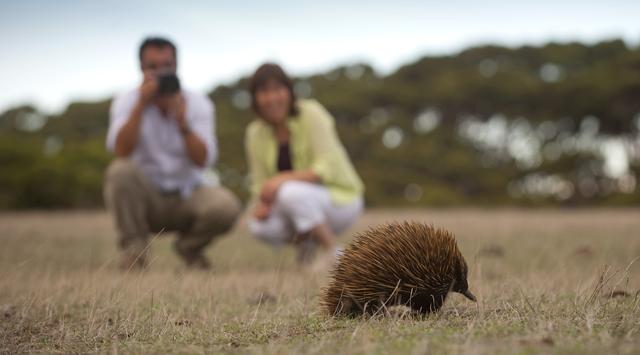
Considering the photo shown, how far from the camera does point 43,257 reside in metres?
5.66

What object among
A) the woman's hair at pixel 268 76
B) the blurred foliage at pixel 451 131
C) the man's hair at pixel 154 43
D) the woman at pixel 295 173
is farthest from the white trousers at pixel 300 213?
the blurred foliage at pixel 451 131

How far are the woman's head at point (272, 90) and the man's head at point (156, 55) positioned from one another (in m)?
0.60

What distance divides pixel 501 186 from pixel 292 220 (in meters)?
13.7

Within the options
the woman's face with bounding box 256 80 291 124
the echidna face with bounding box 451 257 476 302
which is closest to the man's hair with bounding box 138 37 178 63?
the woman's face with bounding box 256 80 291 124

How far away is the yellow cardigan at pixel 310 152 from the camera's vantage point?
4.61 meters

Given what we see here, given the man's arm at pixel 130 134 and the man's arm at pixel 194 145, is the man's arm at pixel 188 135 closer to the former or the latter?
the man's arm at pixel 194 145

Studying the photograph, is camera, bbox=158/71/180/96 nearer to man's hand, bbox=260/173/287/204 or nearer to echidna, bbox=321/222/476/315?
man's hand, bbox=260/173/287/204

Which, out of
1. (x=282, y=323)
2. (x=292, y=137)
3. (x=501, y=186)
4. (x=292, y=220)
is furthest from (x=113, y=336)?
(x=501, y=186)

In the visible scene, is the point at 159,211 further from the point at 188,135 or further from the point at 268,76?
the point at 268,76

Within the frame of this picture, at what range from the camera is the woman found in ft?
14.3

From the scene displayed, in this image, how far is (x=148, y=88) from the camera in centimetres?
430

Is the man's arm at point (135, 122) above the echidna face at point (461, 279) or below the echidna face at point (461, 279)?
above

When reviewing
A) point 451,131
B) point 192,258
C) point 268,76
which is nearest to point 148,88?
point 268,76

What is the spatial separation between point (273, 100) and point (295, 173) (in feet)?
1.81
